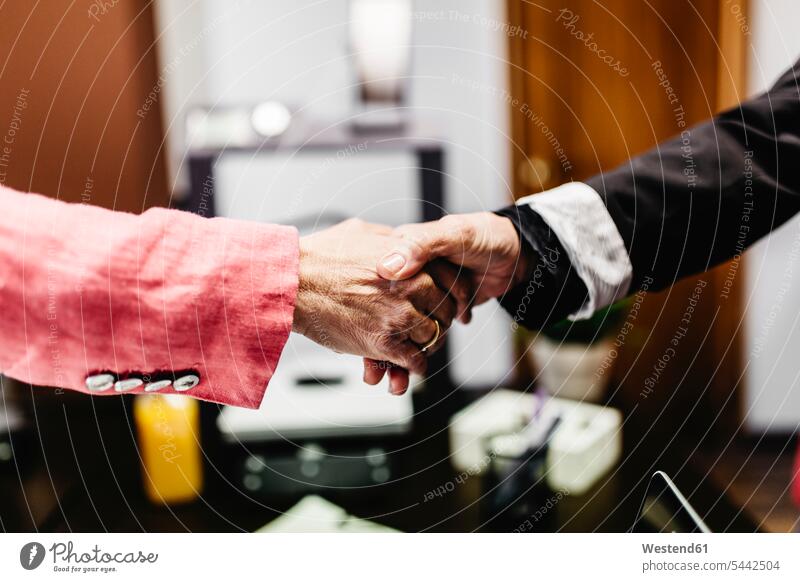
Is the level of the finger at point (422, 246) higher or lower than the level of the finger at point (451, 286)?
higher

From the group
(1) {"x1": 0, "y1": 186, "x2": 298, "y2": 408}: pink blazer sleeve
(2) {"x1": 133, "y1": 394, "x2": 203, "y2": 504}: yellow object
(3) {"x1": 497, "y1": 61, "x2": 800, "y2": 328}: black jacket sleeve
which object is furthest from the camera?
(2) {"x1": 133, "y1": 394, "x2": 203, "y2": 504}: yellow object

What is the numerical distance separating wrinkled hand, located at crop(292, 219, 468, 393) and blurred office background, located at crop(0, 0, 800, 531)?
0.15m

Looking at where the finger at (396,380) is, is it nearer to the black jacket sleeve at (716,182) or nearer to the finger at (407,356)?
the finger at (407,356)

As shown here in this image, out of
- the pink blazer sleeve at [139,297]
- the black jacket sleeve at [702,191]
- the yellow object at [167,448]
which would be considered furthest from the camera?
the yellow object at [167,448]

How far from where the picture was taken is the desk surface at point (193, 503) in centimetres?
52

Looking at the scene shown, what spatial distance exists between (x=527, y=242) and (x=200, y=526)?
1.24ft

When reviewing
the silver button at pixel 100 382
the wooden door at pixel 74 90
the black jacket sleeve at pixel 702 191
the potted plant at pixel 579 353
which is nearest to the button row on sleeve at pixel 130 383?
the silver button at pixel 100 382

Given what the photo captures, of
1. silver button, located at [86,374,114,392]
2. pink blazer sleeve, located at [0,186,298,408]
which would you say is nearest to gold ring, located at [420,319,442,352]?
pink blazer sleeve, located at [0,186,298,408]

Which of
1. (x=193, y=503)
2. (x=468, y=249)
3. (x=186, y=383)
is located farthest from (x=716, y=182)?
(x=193, y=503)

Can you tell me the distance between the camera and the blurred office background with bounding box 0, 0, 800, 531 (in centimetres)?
51

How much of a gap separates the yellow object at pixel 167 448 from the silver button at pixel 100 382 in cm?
20

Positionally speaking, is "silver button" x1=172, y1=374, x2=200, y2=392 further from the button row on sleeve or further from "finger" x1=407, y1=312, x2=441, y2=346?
"finger" x1=407, y1=312, x2=441, y2=346

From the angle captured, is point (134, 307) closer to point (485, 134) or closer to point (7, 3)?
point (7, 3)
